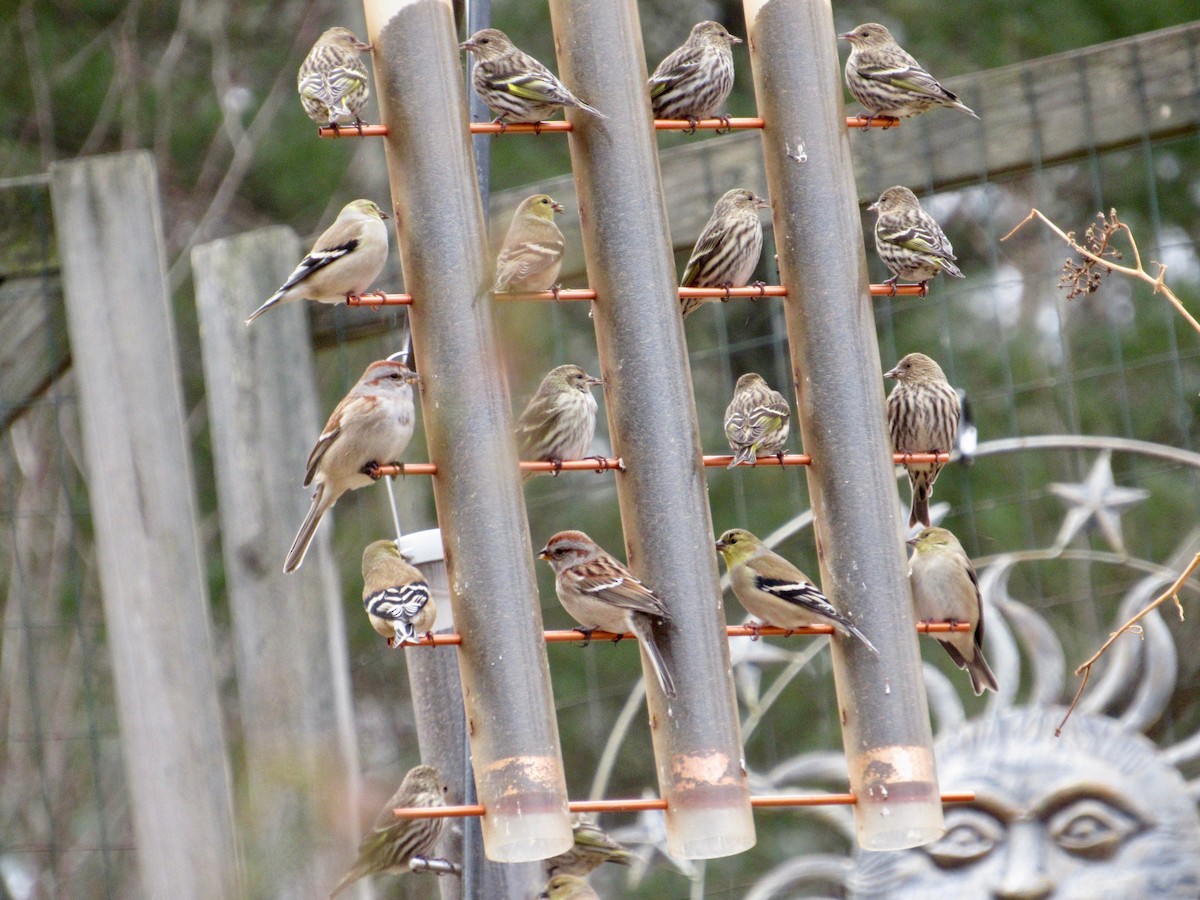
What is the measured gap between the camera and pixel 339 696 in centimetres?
452

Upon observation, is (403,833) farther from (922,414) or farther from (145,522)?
(922,414)

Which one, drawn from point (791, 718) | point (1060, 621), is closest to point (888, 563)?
point (1060, 621)

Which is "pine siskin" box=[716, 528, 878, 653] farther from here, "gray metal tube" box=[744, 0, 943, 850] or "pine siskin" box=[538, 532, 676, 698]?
"pine siskin" box=[538, 532, 676, 698]

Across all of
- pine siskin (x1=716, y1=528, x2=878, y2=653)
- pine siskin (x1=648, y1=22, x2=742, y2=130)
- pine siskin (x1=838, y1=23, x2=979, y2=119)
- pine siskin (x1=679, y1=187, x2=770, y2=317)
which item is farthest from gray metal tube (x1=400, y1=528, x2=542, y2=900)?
pine siskin (x1=838, y1=23, x2=979, y2=119)

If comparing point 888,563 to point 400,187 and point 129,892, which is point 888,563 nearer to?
point 400,187

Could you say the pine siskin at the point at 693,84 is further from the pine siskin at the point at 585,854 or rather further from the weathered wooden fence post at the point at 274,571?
the pine siskin at the point at 585,854

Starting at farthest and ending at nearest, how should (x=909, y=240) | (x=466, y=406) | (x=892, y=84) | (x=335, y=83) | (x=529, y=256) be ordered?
(x=909, y=240), (x=892, y=84), (x=529, y=256), (x=335, y=83), (x=466, y=406)

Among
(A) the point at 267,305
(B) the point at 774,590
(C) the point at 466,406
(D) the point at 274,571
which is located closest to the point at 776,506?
(B) the point at 774,590

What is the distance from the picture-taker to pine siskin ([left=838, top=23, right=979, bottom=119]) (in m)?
4.42

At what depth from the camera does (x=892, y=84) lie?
14.6 ft

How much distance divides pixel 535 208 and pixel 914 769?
5.24 feet

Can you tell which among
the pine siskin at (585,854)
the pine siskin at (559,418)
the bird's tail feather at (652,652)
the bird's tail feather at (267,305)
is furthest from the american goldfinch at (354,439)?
the pine siskin at (585,854)

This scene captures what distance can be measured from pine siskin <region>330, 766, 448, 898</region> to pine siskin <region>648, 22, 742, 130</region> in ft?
5.27

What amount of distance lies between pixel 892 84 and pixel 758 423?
84cm
